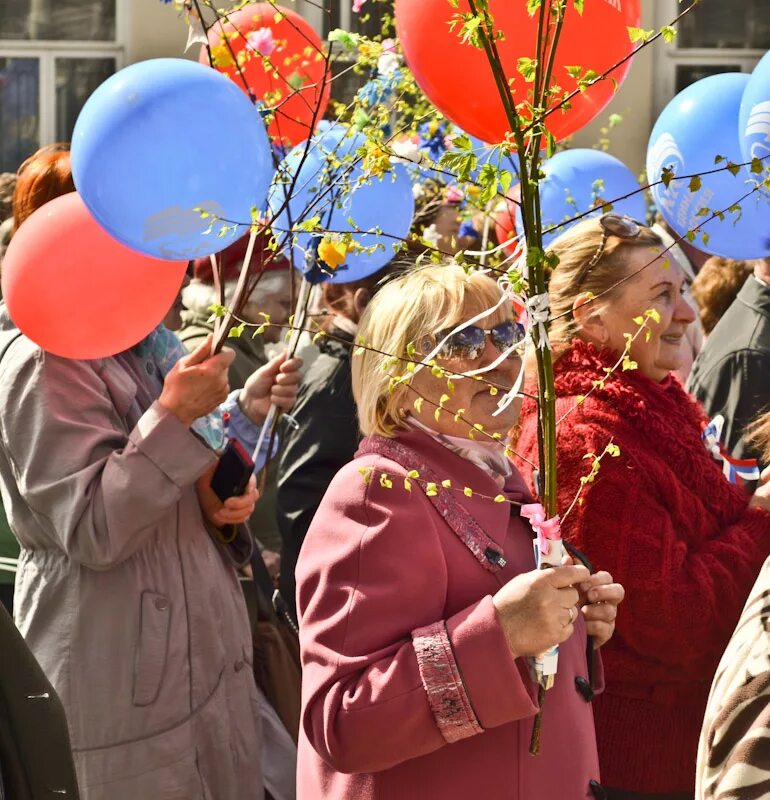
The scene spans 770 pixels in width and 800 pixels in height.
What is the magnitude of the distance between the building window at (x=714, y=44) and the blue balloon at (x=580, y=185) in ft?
18.6

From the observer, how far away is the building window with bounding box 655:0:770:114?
10.1 m

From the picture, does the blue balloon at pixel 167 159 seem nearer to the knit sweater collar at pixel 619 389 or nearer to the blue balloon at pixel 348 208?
the blue balloon at pixel 348 208

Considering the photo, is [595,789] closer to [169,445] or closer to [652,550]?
[652,550]

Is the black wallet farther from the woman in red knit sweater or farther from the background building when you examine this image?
the background building

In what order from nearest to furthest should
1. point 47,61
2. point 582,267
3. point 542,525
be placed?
point 542,525 < point 582,267 < point 47,61

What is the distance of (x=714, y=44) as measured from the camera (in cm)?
1020

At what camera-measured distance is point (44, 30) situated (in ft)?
32.2

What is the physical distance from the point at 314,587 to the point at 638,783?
41.9 inches

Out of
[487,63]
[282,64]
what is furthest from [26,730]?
[282,64]

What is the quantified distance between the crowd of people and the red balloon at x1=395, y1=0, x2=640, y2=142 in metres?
0.35

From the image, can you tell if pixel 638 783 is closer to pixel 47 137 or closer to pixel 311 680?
pixel 311 680

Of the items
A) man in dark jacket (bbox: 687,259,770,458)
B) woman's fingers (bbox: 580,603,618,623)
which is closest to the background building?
man in dark jacket (bbox: 687,259,770,458)

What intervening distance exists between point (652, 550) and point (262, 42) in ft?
5.90

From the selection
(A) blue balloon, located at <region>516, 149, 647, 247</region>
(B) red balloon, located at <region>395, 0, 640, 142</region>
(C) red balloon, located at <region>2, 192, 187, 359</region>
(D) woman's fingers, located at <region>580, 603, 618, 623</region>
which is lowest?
(D) woman's fingers, located at <region>580, 603, 618, 623</region>
